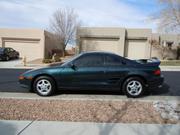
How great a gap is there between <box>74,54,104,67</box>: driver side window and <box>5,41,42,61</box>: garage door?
918 inches

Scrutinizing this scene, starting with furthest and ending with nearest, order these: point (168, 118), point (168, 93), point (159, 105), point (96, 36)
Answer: point (96, 36) < point (168, 93) < point (159, 105) < point (168, 118)

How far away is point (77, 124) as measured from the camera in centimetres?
509

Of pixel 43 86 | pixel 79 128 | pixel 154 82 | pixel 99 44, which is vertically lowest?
pixel 79 128

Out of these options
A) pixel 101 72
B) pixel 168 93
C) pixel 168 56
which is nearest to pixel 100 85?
pixel 101 72

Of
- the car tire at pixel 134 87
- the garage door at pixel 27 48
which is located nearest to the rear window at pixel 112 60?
the car tire at pixel 134 87

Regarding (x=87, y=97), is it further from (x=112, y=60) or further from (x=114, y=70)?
(x=112, y=60)

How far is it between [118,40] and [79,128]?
86.1ft

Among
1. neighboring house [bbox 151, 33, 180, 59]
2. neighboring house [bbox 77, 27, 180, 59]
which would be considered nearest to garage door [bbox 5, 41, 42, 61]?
neighboring house [bbox 77, 27, 180, 59]

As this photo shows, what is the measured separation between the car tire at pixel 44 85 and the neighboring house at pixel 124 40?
22347 millimetres

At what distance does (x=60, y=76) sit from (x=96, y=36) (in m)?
23.1

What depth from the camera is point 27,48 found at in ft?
102

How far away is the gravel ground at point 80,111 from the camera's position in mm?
5508

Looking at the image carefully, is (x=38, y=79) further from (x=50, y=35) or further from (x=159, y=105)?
(x=50, y=35)

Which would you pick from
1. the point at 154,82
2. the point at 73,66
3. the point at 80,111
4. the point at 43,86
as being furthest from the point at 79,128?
the point at 154,82
